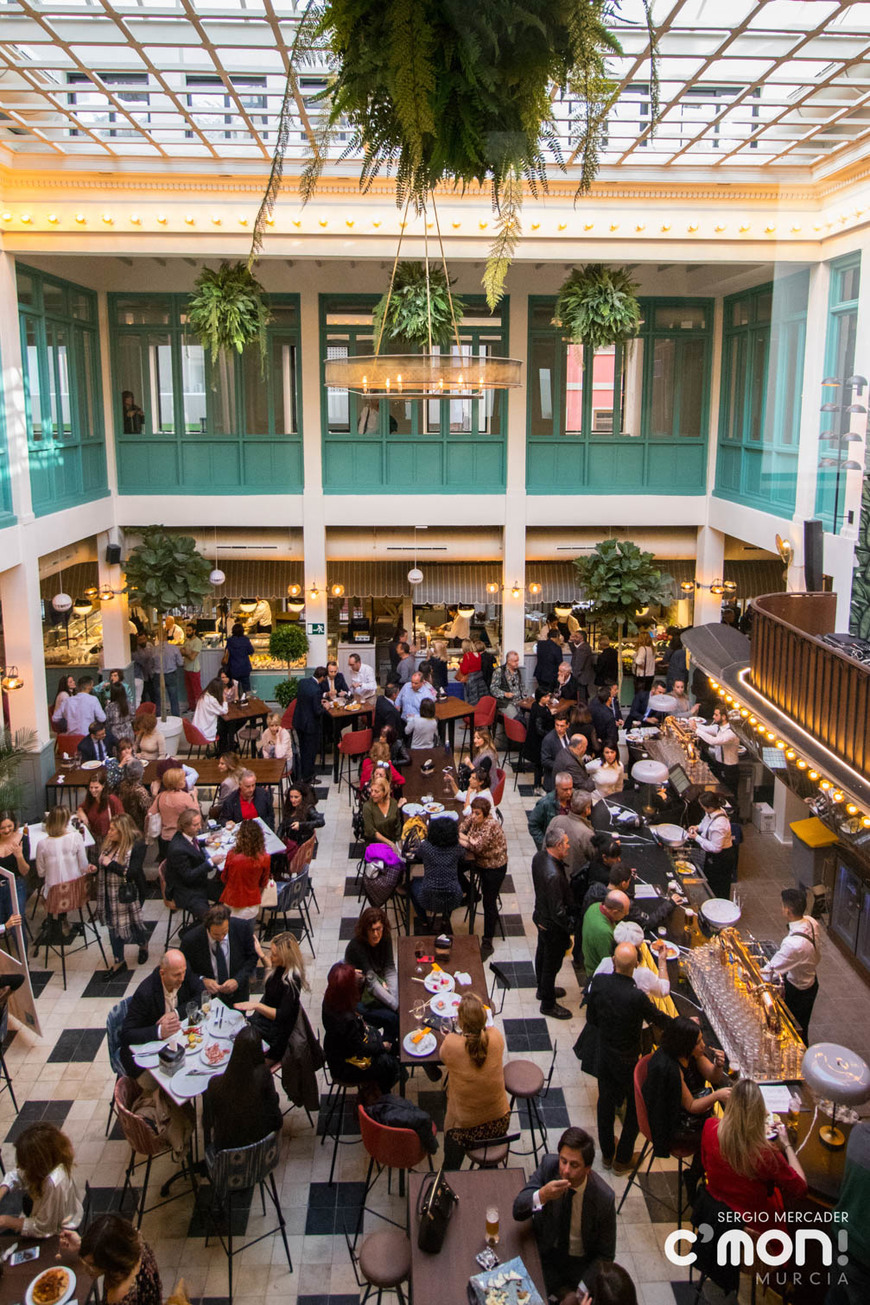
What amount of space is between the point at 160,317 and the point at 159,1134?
13068 millimetres

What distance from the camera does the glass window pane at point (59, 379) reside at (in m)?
13.5

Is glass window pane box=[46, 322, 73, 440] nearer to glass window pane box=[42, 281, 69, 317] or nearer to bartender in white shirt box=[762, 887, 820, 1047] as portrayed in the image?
glass window pane box=[42, 281, 69, 317]

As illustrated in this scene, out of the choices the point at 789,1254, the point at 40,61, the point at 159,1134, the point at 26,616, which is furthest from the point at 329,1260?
the point at 40,61

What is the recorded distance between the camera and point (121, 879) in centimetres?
831

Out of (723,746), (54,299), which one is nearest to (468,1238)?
(723,746)

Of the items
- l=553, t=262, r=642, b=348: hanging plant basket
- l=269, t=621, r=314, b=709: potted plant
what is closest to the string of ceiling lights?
l=553, t=262, r=642, b=348: hanging plant basket

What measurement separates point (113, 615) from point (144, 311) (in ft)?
15.5

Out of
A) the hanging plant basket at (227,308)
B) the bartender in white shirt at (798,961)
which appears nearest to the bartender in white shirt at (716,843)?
the bartender in white shirt at (798,961)

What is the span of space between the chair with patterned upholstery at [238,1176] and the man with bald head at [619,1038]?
197 cm

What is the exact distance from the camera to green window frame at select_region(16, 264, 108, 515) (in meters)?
12.8

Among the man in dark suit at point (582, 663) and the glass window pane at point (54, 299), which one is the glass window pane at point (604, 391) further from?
the glass window pane at point (54, 299)

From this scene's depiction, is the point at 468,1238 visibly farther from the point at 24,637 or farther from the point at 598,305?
the point at 598,305

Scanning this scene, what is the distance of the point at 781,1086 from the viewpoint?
6062 millimetres

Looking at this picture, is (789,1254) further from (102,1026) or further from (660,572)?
(660,572)
